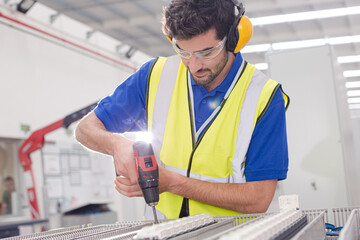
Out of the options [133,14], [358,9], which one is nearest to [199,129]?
[133,14]

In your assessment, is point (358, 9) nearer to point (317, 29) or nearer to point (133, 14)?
point (317, 29)

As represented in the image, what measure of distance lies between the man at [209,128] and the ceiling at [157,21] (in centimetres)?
573

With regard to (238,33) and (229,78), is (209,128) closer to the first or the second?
(229,78)

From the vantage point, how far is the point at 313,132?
A: 4.33 meters

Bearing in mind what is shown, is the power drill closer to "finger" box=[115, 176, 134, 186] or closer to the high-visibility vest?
"finger" box=[115, 176, 134, 186]

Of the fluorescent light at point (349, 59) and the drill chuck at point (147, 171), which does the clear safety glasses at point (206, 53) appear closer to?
the drill chuck at point (147, 171)

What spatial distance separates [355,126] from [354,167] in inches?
28.1

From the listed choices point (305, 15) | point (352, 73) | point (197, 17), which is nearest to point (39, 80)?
point (305, 15)

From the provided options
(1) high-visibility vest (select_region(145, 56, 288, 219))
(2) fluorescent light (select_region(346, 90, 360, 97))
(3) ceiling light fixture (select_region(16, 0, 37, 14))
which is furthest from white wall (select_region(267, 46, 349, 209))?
(2) fluorescent light (select_region(346, 90, 360, 97))

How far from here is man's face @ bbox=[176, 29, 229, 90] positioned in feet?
4.97

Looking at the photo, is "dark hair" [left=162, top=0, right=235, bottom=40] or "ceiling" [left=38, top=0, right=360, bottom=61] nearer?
"dark hair" [left=162, top=0, right=235, bottom=40]

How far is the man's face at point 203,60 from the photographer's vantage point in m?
1.51

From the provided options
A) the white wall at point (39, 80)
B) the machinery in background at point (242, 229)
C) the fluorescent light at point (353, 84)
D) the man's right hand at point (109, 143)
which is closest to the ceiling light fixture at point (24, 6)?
the white wall at point (39, 80)

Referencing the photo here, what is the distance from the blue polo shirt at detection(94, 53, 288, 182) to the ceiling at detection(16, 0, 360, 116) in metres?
5.73
